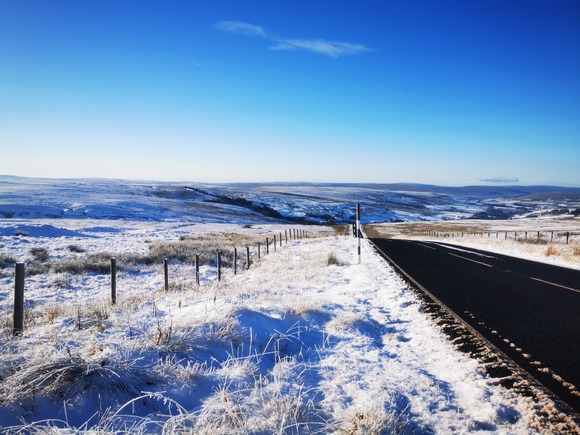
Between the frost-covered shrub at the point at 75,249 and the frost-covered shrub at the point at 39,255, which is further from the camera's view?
the frost-covered shrub at the point at 75,249

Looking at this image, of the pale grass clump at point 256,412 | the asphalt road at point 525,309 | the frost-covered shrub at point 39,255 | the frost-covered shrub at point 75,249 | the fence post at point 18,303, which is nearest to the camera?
the pale grass clump at point 256,412

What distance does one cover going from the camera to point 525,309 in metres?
7.27

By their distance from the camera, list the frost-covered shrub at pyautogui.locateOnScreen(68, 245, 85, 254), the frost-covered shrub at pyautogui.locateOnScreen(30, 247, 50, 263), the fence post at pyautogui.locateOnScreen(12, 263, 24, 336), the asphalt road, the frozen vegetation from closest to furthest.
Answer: the frozen vegetation
the asphalt road
the fence post at pyautogui.locateOnScreen(12, 263, 24, 336)
the frost-covered shrub at pyautogui.locateOnScreen(30, 247, 50, 263)
the frost-covered shrub at pyautogui.locateOnScreen(68, 245, 85, 254)

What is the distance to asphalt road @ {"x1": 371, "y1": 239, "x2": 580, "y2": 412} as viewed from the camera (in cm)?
456

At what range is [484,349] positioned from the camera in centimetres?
514

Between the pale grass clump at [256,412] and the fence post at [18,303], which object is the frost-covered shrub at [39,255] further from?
the pale grass clump at [256,412]

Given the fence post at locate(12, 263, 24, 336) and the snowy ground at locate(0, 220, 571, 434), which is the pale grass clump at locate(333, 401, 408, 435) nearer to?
the snowy ground at locate(0, 220, 571, 434)

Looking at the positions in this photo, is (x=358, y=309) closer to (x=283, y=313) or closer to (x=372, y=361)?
(x=283, y=313)

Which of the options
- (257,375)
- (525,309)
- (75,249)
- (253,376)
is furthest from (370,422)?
(75,249)

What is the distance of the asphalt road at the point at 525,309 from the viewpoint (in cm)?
456

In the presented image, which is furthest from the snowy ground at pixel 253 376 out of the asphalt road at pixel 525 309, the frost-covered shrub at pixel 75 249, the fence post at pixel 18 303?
the frost-covered shrub at pixel 75 249

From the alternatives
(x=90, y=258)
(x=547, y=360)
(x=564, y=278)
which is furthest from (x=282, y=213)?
(x=547, y=360)

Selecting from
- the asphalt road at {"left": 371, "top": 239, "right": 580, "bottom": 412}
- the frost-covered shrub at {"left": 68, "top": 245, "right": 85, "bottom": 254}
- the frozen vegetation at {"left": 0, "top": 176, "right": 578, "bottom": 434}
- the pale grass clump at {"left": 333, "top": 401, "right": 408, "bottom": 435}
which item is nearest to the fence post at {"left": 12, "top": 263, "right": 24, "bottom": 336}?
the frozen vegetation at {"left": 0, "top": 176, "right": 578, "bottom": 434}

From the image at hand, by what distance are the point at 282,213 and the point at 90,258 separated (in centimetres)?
7781
